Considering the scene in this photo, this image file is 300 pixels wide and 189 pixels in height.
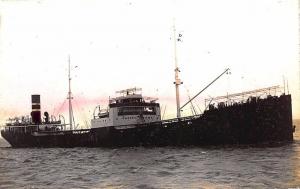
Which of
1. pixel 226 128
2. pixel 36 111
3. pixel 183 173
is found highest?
pixel 36 111

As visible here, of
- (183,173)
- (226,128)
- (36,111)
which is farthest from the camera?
(36,111)

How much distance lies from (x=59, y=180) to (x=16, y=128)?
162 ft

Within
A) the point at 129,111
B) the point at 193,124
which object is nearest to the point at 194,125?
the point at 193,124

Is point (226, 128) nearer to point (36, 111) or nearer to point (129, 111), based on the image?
point (129, 111)

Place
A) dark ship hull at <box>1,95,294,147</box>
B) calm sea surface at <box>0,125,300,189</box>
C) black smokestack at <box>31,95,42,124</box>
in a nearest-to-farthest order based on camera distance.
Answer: calm sea surface at <box>0,125,300,189</box>
dark ship hull at <box>1,95,294,147</box>
black smokestack at <box>31,95,42,124</box>

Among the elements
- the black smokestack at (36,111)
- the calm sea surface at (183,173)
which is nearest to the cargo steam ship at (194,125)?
the calm sea surface at (183,173)

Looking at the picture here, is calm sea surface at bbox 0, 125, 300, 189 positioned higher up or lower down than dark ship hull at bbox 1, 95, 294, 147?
lower down

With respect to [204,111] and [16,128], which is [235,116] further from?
[16,128]

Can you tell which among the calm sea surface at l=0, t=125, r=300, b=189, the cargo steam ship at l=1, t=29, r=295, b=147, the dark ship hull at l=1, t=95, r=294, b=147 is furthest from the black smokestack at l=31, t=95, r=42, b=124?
the calm sea surface at l=0, t=125, r=300, b=189

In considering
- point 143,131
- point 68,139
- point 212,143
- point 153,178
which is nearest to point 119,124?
point 143,131

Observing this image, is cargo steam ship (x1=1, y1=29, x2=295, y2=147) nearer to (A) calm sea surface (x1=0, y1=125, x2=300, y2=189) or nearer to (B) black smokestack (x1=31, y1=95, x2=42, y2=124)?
(A) calm sea surface (x1=0, y1=125, x2=300, y2=189)

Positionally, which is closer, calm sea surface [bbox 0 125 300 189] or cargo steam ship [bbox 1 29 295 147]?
calm sea surface [bbox 0 125 300 189]

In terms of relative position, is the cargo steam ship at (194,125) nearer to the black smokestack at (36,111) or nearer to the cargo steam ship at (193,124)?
the cargo steam ship at (193,124)

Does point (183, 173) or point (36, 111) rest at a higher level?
point (36, 111)
